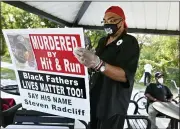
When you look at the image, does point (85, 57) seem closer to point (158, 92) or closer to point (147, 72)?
point (158, 92)

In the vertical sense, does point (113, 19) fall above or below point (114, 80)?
above

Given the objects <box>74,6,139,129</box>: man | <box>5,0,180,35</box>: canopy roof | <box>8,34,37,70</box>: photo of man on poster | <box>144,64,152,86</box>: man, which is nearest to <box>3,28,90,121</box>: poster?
<box>8,34,37,70</box>: photo of man on poster

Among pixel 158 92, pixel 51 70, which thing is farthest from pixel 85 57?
pixel 158 92

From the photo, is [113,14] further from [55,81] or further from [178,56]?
[178,56]

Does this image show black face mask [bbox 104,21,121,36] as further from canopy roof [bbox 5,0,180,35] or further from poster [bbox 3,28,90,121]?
canopy roof [bbox 5,0,180,35]

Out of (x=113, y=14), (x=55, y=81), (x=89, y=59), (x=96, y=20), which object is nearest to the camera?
(x=89, y=59)

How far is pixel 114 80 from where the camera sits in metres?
1.25

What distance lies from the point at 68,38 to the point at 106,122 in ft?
1.78

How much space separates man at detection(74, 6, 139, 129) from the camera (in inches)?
48.9

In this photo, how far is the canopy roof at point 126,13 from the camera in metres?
4.53

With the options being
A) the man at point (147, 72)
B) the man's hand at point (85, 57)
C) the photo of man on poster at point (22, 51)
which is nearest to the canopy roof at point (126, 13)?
the man at point (147, 72)

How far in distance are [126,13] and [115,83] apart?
4.40 metres

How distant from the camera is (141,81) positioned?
5738 mm

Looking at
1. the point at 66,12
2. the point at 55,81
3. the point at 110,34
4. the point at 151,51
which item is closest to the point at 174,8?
the point at 151,51
